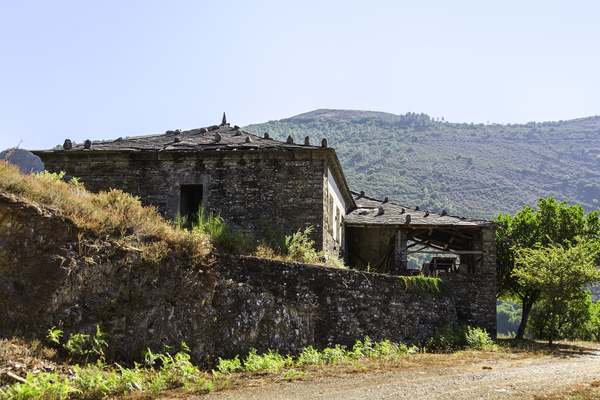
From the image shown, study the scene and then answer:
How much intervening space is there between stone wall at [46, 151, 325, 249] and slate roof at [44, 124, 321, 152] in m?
0.20

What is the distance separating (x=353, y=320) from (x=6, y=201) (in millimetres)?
7468

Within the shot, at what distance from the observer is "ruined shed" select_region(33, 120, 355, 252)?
1403 cm

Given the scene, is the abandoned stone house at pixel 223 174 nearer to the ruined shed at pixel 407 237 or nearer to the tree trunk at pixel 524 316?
the ruined shed at pixel 407 237

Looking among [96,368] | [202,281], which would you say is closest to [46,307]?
[96,368]

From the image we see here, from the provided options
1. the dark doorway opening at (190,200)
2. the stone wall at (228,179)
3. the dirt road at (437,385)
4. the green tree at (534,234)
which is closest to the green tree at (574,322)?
the green tree at (534,234)

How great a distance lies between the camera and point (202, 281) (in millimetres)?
8812

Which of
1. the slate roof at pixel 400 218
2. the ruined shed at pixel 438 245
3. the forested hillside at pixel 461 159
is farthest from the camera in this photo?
the forested hillside at pixel 461 159

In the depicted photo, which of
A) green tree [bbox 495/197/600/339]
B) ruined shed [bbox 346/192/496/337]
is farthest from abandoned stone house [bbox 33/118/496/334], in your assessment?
green tree [bbox 495/197/600/339]

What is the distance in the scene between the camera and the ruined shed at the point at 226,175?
14.0m

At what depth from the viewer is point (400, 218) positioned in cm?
1925

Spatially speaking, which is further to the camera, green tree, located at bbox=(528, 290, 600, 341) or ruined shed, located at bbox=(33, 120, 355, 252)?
green tree, located at bbox=(528, 290, 600, 341)

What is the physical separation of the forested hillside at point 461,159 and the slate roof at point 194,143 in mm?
59451

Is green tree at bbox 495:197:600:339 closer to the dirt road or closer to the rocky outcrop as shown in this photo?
the dirt road

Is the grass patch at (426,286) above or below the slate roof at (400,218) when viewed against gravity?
below
